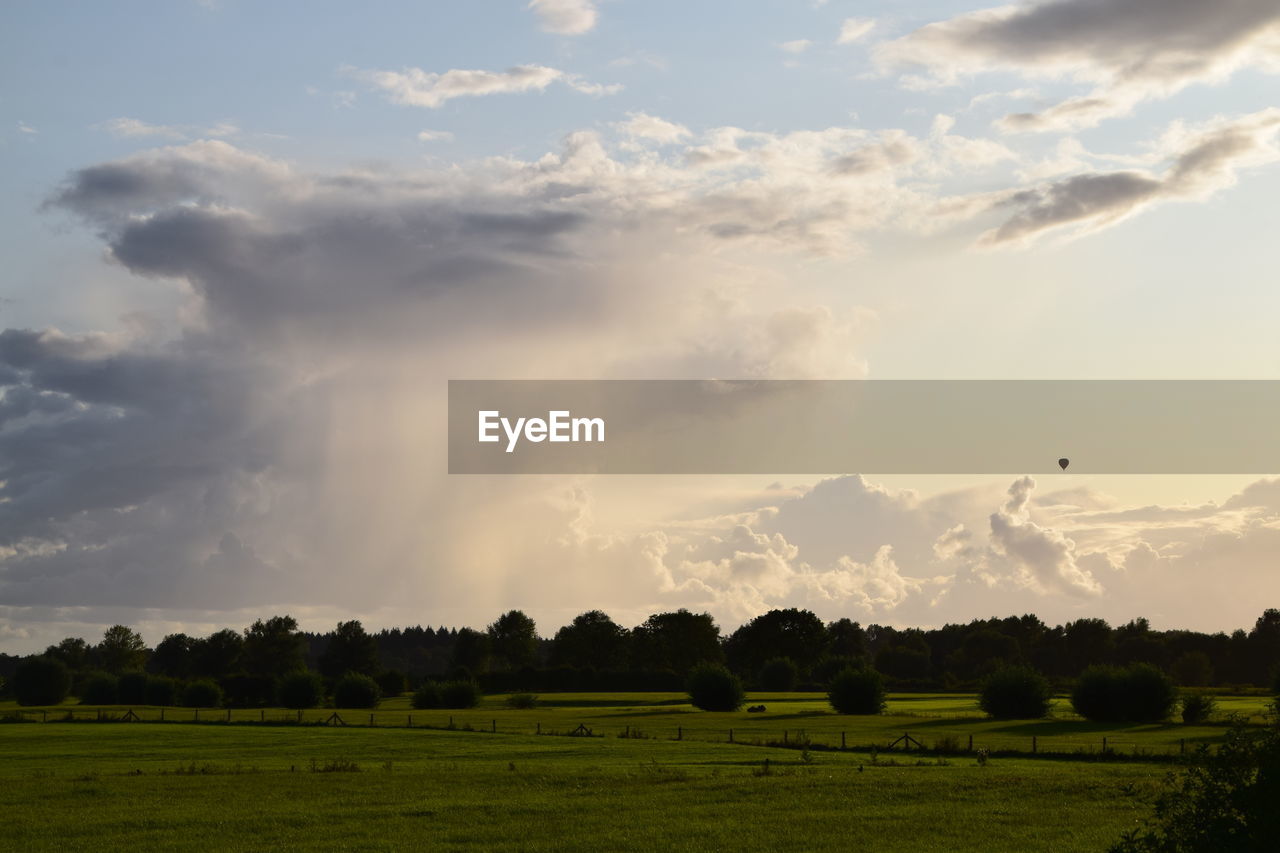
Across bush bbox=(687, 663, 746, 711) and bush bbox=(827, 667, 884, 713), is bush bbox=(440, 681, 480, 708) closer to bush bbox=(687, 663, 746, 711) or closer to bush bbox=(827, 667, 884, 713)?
bush bbox=(687, 663, 746, 711)

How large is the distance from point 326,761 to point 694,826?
3495 centimetres

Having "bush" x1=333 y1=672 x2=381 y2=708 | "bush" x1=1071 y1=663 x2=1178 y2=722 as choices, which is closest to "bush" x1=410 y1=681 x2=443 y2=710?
"bush" x1=333 y1=672 x2=381 y2=708

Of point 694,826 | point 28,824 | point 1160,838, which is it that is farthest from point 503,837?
point 1160,838

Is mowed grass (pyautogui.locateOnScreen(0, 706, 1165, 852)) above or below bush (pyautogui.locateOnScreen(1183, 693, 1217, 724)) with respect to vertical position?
above

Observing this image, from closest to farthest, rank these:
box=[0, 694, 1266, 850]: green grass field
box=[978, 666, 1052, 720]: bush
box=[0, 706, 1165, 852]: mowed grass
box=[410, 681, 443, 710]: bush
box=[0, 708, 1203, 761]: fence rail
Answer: box=[0, 706, 1165, 852]: mowed grass → box=[0, 694, 1266, 850]: green grass field → box=[0, 708, 1203, 761]: fence rail → box=[978, 666, 1052, 720]: bush → box=[410, 681, 443, 710]: bush

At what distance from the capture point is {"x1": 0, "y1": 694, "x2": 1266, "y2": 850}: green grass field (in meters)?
40.2

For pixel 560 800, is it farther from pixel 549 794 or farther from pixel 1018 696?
pixel 1018 696

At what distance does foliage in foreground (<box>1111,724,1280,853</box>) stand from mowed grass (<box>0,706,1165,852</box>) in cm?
325

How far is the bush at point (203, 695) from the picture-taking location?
544 feet

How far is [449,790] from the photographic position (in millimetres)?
53781

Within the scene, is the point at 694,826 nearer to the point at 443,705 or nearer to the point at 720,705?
the point at 720,705

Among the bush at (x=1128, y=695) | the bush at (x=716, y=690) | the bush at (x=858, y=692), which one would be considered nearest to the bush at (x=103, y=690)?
the bush at (x=716, y=690)

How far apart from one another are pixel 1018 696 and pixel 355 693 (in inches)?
3182

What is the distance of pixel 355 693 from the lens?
153 m
